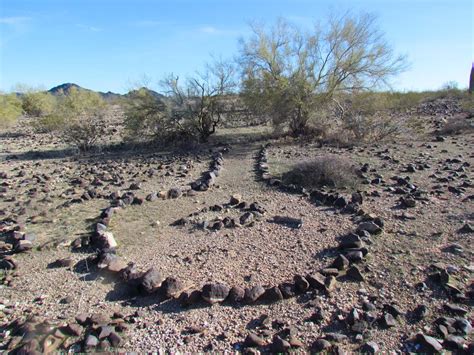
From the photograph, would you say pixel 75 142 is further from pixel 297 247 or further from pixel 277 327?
pixel 277 327

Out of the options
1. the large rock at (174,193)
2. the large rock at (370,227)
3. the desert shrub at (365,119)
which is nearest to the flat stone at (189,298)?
the large rock at (370,227)

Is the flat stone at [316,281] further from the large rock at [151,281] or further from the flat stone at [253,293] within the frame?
the large rock at [151,281]

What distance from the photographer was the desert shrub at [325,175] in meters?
8.43

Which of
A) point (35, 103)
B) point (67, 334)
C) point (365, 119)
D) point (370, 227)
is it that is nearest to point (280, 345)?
point (67, 334)

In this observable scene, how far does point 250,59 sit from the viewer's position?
16188 mm

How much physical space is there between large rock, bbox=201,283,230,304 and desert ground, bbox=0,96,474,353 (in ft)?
0.05

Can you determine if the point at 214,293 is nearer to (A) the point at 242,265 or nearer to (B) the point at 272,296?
(B) the point at 272,296

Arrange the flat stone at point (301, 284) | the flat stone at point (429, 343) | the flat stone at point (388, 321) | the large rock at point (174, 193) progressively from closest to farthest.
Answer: the flat stone at point (429, 343) → the flat stone at point (388, 321) → the flat stone at point (301, 284) → the large rock at point (174, 193)

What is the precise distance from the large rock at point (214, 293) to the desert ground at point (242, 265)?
1 cm

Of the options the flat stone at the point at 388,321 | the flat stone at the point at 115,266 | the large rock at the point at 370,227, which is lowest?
the flat stone at the point at 115,266

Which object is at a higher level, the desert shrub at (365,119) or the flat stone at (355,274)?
the desert shrub at (365,119)

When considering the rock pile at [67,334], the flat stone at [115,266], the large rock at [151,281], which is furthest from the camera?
the flat stone at [115,266]

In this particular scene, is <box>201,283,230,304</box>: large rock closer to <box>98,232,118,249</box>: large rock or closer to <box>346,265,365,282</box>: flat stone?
<box>346,265,365,282</box>: flat stone

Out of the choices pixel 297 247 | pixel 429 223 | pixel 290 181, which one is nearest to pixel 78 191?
pixel 290 181
